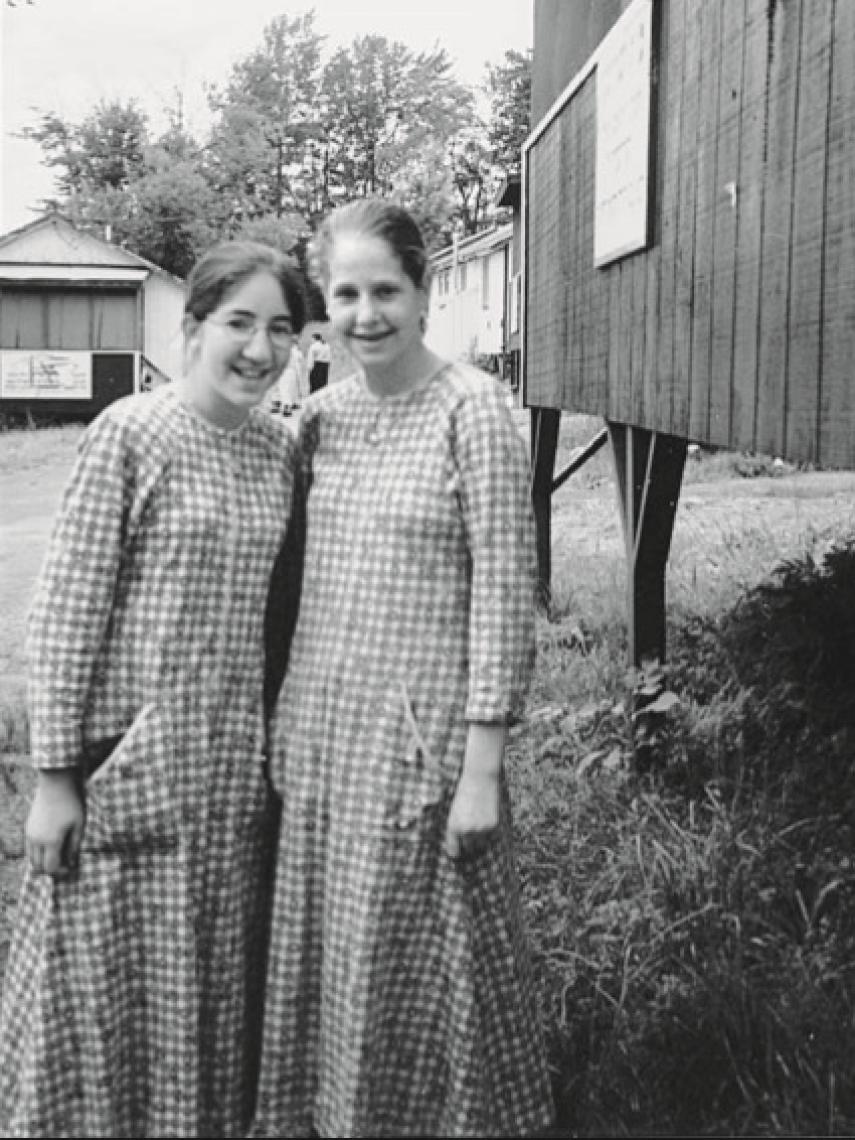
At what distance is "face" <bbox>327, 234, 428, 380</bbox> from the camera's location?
268 centimetres

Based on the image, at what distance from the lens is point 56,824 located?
102 inches

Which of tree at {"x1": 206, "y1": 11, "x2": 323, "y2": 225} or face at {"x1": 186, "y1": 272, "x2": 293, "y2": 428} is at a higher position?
tree at {"x1": 206, "y1": 11, "x2": 323, "y2": 225}

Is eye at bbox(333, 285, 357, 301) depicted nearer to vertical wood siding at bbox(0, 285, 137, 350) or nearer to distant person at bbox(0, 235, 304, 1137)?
distant person at bbox(0, 235, 304, 1137)

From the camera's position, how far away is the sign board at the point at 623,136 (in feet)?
17.9

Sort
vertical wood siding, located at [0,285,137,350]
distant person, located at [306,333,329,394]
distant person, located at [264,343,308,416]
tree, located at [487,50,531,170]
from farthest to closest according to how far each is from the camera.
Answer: tree, located at [487,50,531,170] < vertical wood siding, located at [0,285,137,350] < distant person, located at [306,333,329,394] < distant person, located at [264,343,308,416]

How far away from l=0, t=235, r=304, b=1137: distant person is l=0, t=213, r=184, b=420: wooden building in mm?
25977

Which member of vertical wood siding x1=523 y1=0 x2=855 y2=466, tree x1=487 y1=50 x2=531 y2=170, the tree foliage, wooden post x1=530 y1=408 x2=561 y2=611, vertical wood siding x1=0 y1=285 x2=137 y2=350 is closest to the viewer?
vertical wood siding x1=523 y1=0 x2=855 y2=466

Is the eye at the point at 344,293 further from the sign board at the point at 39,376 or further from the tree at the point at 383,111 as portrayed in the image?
the tree at the point at 383,111

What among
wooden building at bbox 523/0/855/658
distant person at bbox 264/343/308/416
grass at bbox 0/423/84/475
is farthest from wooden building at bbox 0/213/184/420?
wooden building at bbox 523/0/855/658

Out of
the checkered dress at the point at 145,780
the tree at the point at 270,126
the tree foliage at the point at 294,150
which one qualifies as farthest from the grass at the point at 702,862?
the tree at the point at 270,126

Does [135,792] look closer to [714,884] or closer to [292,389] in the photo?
[714,884]

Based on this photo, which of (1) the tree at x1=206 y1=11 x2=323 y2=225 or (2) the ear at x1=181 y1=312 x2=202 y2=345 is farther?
(1) the tree at x1=206 y1=11 x2=323 y2=225

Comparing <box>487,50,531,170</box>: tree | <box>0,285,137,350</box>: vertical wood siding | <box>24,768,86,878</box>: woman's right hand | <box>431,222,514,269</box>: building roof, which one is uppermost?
<box>487,50,531,170</box>: tree

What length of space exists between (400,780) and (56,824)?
64 cm
